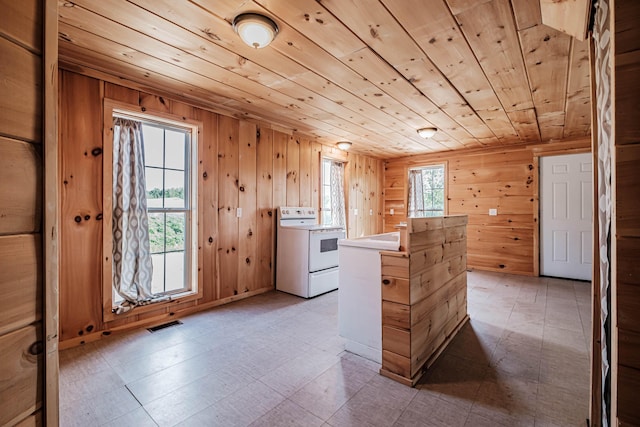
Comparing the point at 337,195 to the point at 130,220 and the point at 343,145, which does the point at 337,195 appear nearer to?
the point at 343,145

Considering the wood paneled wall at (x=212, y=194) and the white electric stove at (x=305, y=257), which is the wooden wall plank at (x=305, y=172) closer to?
the wood paneled wall at (x=212, y=194)

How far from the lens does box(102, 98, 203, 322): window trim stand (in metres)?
2.58

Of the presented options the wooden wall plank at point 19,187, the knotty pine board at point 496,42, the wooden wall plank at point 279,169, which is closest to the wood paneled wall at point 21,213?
the wooden wall plank at point 19,187

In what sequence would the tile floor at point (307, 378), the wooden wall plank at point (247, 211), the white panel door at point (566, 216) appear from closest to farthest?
1. the tile floor at point (307, 378)
2. the wooden wall plank at point (247, 211)
3. the white panel door at point (566, 216)

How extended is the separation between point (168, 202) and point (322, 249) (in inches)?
76.2

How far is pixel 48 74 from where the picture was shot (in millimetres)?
669

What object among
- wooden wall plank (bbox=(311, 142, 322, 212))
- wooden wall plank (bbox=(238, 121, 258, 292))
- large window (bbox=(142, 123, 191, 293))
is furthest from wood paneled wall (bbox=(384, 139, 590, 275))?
large window (bbox=(142, 123, 191, 293))

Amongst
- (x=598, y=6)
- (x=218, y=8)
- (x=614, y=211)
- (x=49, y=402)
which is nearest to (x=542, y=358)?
(x=614, y=211)

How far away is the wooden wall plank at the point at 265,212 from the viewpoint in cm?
396

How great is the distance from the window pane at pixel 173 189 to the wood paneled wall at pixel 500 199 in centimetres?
479

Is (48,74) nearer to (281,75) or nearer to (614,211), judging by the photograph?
(614,211)

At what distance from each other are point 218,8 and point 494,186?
528 cm

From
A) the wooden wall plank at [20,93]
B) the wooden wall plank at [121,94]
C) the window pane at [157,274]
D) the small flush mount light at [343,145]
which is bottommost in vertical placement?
the window pane at [157,274]

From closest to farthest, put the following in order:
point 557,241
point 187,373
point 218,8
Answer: point 218,8 < point 187,373 < point 557,241
